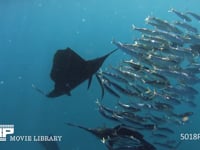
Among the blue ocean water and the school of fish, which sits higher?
the blue ocean water

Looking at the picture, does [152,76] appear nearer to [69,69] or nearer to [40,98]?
[69,69]

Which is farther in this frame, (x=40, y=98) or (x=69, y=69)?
(x=40, y=98)

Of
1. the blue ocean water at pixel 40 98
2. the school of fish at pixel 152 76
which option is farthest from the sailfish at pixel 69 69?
the blue ocean water at pixel 40 98

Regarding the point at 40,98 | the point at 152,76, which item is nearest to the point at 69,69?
the point at 152,76

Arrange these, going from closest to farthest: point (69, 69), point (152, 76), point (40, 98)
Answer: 1. point (152, 76)
2. point (69, 69)
3. point (40, 98)

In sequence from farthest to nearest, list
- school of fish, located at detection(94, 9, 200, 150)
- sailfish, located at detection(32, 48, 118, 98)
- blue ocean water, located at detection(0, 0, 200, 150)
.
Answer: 1. blue ocean water, located at detection(0, 0, 200, 150)
2. sailfish, located at detection(32, 48, 118, 98)
3. school of fish, located at detection(94, 9, 200, 150)

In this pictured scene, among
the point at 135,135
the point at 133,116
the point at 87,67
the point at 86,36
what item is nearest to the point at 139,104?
the point at 133,116

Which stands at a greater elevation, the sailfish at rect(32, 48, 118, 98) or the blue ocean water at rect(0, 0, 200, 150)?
the blue ocean water at rect(0, 0, 200, 150)

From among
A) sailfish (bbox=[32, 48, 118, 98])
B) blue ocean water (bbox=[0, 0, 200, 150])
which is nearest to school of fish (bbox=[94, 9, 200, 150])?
sailfish (bbox=[32, 48, 118, 98])

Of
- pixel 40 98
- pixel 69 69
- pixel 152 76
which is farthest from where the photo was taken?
pixel 40 98

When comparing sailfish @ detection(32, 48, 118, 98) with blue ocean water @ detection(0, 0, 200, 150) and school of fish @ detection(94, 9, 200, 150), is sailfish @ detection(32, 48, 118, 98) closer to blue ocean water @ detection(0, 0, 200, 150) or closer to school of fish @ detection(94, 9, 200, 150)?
school of fish @ detection(94, 9, 200, 150)

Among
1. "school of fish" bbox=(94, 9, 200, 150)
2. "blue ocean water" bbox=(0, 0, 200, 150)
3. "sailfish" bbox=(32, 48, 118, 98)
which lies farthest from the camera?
"blue ocean water" bbox=(0, 0, 200, 150)

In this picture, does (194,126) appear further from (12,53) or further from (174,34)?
(174,34)

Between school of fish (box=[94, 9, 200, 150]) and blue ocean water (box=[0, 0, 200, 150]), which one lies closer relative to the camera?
school of fish (box=[94, 9, 200, 150])
